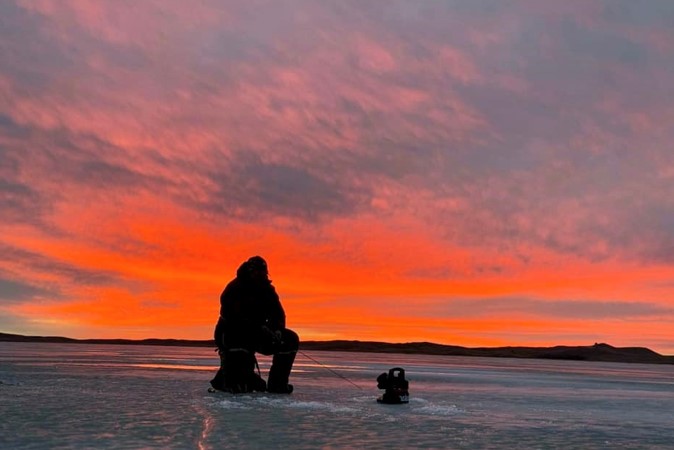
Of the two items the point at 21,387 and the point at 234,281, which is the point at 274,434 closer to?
the point at 234,281

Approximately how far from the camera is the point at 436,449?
856 cm

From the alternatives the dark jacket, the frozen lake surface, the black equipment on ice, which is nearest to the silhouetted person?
the dark jacket

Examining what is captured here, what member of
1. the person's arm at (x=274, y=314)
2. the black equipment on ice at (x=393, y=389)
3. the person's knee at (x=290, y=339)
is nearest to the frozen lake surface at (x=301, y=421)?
the black equipment on ice at (x=393, y=389)

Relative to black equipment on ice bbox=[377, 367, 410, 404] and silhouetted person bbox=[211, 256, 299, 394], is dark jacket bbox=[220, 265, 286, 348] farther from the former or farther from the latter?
black equipment on ice bbox=[377, 367, 410, 404]

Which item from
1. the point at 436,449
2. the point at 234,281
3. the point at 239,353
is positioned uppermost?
the point at 234,281

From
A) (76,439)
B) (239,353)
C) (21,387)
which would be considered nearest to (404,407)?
(239,353)

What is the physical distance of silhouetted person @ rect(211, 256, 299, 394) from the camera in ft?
51.8

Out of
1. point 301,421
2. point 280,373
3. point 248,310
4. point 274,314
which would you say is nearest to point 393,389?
point 280,373

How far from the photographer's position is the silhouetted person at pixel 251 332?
1580 cm

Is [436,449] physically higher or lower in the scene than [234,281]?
lower

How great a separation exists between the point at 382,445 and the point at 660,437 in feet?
14.2

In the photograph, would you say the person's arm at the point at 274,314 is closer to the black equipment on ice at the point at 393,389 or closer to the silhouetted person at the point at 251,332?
the silhouetted person at the point at 251,332

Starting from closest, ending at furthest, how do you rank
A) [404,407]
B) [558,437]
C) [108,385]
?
[558,437] → [404,407] → [108,385]

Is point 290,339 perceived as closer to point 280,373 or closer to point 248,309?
point 280,373
